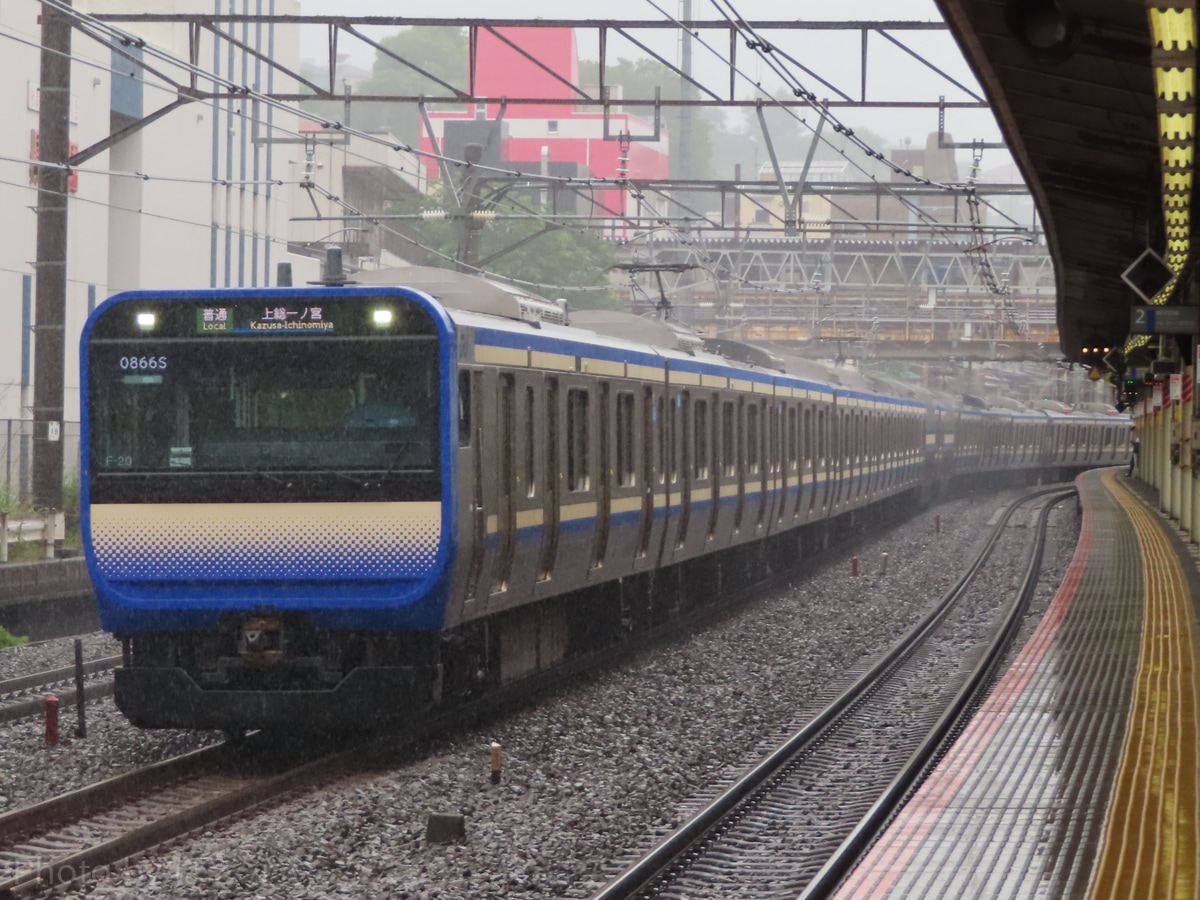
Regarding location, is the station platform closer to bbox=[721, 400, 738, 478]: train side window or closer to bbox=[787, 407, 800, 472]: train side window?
bbox=[721, 400, 738, 478]: train side window

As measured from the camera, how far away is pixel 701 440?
17750 millimetres

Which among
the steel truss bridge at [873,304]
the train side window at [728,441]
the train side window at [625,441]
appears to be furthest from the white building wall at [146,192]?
the steel truss bridge at [873,304]

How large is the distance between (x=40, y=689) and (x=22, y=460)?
13915 mm

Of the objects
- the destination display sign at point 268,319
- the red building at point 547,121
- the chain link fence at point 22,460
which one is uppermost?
the red building at point 547,121

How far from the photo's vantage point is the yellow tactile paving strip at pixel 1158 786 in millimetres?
6355

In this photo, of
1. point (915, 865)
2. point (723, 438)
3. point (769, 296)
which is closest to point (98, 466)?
point (915, 865)

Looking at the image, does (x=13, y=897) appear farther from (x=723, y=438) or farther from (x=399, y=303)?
(x=723, y=438)

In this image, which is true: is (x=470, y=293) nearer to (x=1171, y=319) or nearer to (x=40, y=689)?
(x=40, y=689)

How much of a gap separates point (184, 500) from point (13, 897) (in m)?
3.56

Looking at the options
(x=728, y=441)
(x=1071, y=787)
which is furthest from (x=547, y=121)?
(x=1071, y=787)

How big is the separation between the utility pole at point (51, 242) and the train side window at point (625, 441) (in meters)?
8.00

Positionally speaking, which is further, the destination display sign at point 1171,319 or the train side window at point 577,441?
the destination display sign at point 1171,319

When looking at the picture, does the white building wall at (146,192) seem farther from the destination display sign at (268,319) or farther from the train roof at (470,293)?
the destination display sign at (268,319)

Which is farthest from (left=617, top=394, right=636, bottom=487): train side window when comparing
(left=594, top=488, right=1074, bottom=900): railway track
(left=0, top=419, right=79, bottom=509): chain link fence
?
(left=0, top=419, right=79, bottom=509): chain link fence
